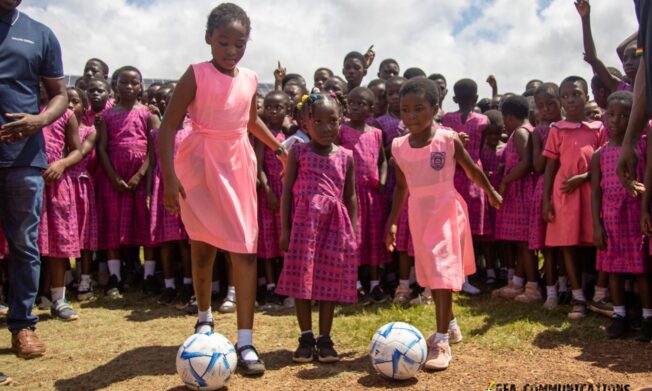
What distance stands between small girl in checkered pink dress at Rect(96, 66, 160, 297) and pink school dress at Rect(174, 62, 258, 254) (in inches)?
104

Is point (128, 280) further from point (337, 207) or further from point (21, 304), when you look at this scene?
point (337, 207)

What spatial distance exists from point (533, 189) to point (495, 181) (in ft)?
1.89

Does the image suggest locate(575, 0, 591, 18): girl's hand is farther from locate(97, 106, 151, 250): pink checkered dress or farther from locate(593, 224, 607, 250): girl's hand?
locate(97, 106, 151, 250): pink checkered dress

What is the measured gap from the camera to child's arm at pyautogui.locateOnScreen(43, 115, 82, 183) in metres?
5.43

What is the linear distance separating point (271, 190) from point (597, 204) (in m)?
2.94

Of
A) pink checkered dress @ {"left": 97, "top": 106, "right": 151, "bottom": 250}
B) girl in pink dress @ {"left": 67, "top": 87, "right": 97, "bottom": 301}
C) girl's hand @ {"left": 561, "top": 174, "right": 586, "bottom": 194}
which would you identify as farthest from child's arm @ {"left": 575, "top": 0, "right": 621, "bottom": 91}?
girl in pink dress @ {"left": 67, "top": 87, "right": 97, "bottom": 301}

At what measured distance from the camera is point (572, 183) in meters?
5.27

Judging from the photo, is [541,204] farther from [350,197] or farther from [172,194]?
[172,194]

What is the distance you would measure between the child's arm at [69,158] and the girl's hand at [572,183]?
14.5 feet

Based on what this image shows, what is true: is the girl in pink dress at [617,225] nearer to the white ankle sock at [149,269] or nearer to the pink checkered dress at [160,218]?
the pink checkered dress at [160,218]

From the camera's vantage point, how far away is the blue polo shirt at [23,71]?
4020mm

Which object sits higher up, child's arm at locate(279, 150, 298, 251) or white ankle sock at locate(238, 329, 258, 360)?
child's arm at locate(279, 150, 298, 251)

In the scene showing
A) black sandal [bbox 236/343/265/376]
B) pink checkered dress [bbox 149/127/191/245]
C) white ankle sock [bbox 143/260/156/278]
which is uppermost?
pink checkered dress [bbox 149/127/191/245]

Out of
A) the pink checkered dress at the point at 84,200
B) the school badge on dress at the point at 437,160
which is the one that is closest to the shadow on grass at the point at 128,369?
the school badge on dress at the point at 437,160
